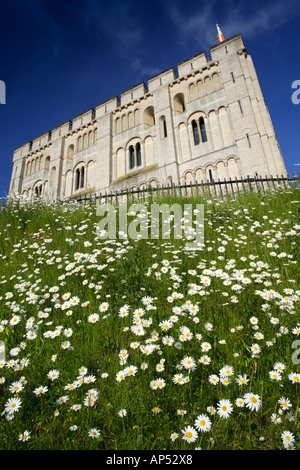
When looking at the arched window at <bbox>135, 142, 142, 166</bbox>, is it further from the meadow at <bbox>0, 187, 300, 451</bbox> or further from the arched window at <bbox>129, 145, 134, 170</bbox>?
the meadow at <bbox>0, 187, 300, 451</bbox>

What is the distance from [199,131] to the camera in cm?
2452

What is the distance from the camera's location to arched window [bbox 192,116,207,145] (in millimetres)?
24394

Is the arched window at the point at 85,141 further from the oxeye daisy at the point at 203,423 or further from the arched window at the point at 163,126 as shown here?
the oxeye daisy at the point at 203,423

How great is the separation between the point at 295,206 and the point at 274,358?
542 centimetres

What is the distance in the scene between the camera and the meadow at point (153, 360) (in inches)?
63.4

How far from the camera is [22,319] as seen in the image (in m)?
2.96

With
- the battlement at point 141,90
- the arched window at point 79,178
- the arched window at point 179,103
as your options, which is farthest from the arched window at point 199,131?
the arched window at point 79,178

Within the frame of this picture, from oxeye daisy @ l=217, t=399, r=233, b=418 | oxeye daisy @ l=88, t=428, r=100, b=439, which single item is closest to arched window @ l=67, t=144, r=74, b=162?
oxeye daisy @ l=88, t=428, r=100, b=439

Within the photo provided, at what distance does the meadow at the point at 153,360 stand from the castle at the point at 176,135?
17.3 meters

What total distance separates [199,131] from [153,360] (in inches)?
1000

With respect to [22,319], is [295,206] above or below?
above

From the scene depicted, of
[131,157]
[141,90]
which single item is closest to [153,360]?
[131,157]
